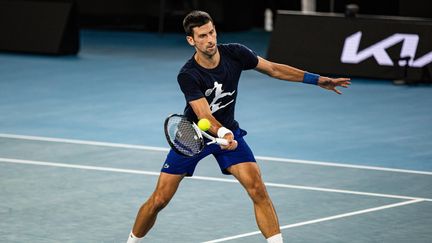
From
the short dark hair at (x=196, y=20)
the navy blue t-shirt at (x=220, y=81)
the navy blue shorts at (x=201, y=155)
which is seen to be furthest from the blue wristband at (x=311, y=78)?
the short dark hair at (x=196, y=20)

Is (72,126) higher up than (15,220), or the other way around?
(15,220)

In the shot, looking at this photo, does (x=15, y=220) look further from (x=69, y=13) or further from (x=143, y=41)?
(x=143, y=41)

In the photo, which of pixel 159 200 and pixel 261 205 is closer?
pixel 261 205

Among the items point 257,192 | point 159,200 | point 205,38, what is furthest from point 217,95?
point 159,200

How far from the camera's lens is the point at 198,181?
448 inches

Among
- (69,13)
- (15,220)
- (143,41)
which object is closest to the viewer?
(15,220)

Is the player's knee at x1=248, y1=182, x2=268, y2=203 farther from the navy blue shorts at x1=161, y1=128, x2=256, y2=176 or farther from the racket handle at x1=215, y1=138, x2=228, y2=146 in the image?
the racket handle at x1=215, y1=138, x2=228, y2=146

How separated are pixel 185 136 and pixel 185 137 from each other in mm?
11

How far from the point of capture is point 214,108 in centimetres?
813

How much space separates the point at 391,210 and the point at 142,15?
1747 cm

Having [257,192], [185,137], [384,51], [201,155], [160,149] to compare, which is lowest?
[384,51]

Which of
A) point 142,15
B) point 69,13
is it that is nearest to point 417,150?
point 69,13

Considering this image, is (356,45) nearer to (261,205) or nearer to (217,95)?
(217,95)

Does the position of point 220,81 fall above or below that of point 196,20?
below
